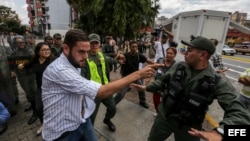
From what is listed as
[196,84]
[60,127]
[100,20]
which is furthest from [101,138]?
[100,20]

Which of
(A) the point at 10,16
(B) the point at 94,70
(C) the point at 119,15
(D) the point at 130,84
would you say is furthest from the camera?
(A) the point at 10,16

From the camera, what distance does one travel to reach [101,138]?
11.0 ft

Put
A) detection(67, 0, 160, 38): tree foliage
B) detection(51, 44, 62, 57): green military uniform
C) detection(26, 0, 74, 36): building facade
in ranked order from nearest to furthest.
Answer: detection(51, 44, 62, 57): green military uniform
detection(67, 0, 160, 38): tree foliage
detection(26, 0, 74, 36): building facade

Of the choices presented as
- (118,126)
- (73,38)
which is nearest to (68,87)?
(73,38)

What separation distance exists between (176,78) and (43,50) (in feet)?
8.46

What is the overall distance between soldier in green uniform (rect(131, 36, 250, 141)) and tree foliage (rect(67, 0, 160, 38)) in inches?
495

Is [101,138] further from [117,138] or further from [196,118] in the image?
[196,118]

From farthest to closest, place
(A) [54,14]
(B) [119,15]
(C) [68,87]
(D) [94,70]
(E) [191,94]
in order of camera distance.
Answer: (A) [54,14] → (B) [119,15] → (D) [94,70] → (E) [191,94] → (C) [68,87]

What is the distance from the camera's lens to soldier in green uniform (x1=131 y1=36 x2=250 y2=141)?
1830 mm

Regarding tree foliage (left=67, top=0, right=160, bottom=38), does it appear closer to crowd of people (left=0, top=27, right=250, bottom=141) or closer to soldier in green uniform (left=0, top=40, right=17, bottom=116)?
soldier in green uniform (left=0, top=40, right=17, bottom=116)

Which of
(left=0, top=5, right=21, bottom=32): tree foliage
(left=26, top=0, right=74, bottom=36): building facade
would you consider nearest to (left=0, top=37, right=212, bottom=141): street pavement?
(left=26, top=0, right=74, bottom=36): building facade

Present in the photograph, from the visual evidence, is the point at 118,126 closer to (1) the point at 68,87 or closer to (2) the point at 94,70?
(2) the point at 94,70

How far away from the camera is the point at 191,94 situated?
6.15 ft

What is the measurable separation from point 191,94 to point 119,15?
13.1 m
